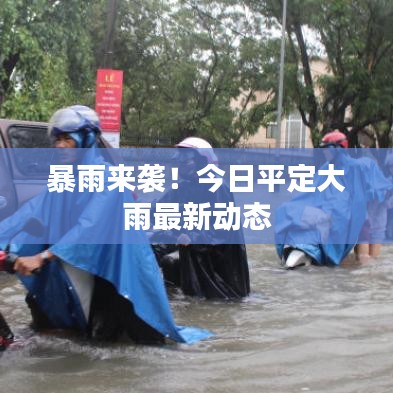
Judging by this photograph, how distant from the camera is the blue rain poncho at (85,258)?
3994 millimetres

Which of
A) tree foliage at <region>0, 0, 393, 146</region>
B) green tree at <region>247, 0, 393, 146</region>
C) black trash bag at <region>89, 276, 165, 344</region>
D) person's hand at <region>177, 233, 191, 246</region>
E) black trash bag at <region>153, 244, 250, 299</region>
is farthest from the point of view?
green tree at <region>247, 0, 393, 146</region>

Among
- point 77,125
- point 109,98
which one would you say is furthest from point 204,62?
point 77,125

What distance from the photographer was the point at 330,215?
8328 mm

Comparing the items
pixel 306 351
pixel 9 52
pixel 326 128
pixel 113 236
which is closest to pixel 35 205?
pixel 113 236

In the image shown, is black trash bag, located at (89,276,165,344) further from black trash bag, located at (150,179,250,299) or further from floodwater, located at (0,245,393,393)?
black trash bag, located at (150,179,250,299)

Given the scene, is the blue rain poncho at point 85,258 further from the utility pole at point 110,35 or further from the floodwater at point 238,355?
the utility pole at point 110,35

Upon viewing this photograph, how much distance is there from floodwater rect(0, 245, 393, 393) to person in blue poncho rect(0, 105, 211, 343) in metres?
0.16

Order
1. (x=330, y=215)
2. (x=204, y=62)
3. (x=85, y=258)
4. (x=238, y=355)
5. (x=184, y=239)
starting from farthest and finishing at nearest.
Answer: (x=204, y=62) < (x=330, y=215) < (x=184, y=239) < (x=238, y=355) < (x=85, y=258)

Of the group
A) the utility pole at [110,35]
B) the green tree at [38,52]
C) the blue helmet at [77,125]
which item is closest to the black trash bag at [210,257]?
the blue helmet at [77,125]

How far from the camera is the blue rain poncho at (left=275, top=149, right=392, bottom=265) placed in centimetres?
809

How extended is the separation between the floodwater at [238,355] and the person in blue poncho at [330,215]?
6.25 feet

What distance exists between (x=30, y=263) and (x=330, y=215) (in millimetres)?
5123

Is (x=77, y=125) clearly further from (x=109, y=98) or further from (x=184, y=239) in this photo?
(x=109, y=98)

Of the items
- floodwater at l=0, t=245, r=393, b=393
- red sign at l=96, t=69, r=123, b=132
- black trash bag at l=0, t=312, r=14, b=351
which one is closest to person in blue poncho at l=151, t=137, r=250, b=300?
floodwater at l=0, t=245, r=393, b=393
